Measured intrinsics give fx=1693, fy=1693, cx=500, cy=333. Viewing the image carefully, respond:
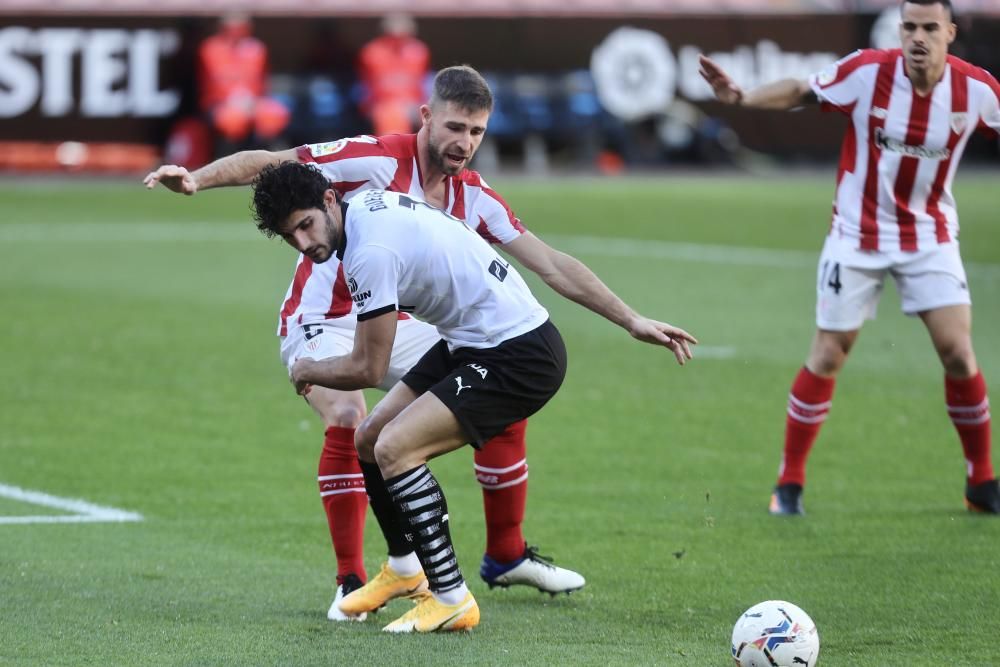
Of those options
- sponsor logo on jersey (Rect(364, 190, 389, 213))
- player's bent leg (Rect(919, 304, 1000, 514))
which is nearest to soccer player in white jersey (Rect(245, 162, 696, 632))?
sponsor logo on jersey (Rect(364, 190, 389, 213))

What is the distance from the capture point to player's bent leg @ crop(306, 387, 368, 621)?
21.0 ft

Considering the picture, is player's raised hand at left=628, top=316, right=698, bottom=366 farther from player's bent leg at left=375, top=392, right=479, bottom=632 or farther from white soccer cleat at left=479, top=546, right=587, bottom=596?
white soccer cleat at left=479, top=546, right=587, bottom=596

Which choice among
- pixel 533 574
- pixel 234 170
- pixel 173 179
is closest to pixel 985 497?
pixel 533 574

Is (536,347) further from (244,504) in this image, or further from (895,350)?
(895,350)

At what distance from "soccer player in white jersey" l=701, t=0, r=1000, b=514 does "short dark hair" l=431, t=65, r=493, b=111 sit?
6.48 ft

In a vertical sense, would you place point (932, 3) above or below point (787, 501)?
above

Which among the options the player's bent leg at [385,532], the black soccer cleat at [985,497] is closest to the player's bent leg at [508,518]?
the player's bent leg at [385,532]

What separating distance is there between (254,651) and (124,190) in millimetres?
19901

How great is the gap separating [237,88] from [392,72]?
2.37 m

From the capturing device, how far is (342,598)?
6223 mm

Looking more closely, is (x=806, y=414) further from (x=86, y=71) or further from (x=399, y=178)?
(x=86, y=71)

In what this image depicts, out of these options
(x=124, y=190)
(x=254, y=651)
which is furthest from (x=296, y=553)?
(x=124, y=190)

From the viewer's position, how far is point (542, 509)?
8.00 m

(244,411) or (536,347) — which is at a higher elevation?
(536,347)
